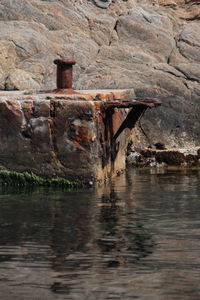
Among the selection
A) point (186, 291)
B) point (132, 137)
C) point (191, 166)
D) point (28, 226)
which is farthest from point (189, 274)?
point (132, 137)

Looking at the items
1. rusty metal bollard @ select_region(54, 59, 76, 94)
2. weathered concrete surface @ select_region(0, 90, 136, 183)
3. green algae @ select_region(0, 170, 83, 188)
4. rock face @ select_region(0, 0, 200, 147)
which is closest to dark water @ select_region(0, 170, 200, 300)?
green algae @ select_region(0, 170, 83, 188)

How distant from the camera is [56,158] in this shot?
12617 millimetres

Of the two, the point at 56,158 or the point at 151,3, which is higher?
the point at 151,3

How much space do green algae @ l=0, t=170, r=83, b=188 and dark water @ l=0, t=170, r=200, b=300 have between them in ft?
1.55

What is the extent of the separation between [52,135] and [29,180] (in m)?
0.84

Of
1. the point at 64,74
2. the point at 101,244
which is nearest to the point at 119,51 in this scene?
the point at 64,74

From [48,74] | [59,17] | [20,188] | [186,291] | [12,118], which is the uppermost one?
[59,17]

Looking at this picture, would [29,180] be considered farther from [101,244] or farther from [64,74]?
[101,244]

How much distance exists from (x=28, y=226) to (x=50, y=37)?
46.0 feet

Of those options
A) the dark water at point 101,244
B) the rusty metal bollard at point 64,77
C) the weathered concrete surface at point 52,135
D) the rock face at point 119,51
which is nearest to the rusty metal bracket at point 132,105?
the weathered concrete surface at point 52,135

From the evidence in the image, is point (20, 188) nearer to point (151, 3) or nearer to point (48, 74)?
point (48, 74)

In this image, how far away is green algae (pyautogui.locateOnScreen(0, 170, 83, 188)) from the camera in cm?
1268

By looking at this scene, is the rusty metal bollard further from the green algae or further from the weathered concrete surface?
the green algae

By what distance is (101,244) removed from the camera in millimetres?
8188
